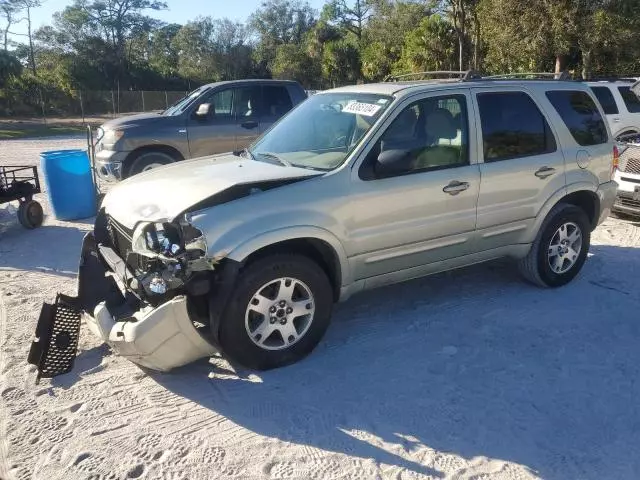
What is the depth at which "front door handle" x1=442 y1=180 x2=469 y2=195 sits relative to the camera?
14.8ft

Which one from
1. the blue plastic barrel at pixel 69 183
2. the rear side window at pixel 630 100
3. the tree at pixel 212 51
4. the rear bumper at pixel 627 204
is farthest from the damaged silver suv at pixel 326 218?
the tree at pixel 212 51

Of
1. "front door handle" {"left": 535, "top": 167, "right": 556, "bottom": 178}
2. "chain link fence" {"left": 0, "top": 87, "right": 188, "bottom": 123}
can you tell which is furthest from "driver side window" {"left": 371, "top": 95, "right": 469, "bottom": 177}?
"chain link fence" {"left": 0, "top": 87, "right": 188, "bottom": 123}

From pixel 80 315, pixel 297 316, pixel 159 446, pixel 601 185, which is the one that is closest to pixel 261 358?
pixel 297 316

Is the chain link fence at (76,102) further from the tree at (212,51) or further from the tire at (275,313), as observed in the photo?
the tire at (275,313)

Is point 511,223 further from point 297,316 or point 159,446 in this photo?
point 159,446

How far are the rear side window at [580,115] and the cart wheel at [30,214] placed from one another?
6610mm

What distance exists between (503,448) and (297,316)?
5.10ft

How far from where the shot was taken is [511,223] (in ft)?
16.4

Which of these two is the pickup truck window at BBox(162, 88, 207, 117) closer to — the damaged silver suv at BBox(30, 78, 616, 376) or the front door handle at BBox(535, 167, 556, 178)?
the damaged silver suv at BBox(30, 78, 616, 376)

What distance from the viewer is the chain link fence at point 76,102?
1362 inches

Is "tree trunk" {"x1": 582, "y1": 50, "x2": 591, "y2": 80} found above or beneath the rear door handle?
above

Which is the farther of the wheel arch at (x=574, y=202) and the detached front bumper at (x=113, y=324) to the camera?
the wheel arch at (x=574, y=202)

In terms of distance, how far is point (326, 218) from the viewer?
3977 millimetres

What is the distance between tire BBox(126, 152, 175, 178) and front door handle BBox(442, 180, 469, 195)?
5803 mm
